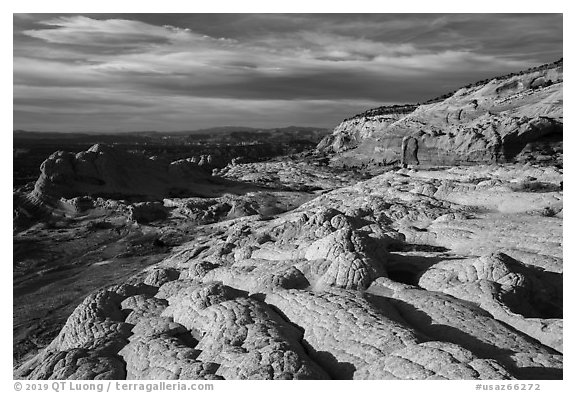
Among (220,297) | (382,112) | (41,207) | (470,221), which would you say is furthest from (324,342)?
(382,112)

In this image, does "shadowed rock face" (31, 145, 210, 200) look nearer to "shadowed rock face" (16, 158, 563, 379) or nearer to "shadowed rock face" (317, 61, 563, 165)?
"shadowed rock face" (317, 61, 563, 165)

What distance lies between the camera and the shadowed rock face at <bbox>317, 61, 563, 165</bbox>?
46000mm

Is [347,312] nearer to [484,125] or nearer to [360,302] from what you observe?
[360,302]

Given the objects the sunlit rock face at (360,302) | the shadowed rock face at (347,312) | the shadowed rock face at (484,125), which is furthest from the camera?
the shadowed rock face at (484,125)

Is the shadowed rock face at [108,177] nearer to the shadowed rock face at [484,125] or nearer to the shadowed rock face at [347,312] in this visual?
the shadowed rock face at [484,125]

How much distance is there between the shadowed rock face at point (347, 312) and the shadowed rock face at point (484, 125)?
106 feet

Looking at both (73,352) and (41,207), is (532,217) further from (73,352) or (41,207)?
(41,207)

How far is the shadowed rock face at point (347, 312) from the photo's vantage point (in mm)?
7691

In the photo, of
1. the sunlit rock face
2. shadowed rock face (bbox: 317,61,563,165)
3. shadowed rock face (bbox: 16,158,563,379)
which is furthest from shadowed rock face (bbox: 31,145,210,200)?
shadowed rock face (bbox: 16,158,563,379)

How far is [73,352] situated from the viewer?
30.9 feet

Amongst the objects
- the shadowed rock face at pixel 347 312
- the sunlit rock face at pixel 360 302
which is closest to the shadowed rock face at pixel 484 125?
the sunlit rock face at pixel 360 302

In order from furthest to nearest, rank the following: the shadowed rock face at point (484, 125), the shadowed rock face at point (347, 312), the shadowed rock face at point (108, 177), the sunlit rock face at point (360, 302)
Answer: the shadowed rock face at point (484, 125) < the shadowed rock face at point (108, 177) < the sunlit rock face at point (360, 302) < the shadowed rock face at point (347, 312)

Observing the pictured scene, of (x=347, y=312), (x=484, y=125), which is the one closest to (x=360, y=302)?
(x=347, y=312)

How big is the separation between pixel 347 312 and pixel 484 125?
1890 inches
